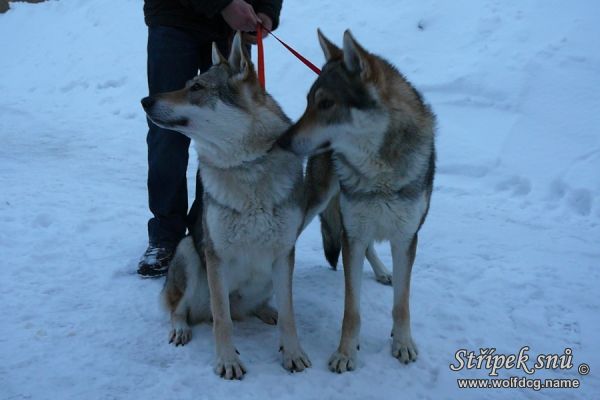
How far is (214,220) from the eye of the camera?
2.21 metres

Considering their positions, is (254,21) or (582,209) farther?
(582,209)

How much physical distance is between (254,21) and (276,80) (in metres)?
4.36

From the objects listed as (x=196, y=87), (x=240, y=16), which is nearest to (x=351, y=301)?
(x=196, y=87)

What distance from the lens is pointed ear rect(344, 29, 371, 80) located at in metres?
2.09

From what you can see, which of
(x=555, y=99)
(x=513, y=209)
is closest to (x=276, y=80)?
(x=555, y=99)

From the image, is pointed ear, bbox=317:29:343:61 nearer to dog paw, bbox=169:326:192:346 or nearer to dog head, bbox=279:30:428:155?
dog head, bbox=279:30:428:155

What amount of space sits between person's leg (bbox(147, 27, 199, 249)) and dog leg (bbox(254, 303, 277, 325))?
818mm

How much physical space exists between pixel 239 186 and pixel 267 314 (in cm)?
85

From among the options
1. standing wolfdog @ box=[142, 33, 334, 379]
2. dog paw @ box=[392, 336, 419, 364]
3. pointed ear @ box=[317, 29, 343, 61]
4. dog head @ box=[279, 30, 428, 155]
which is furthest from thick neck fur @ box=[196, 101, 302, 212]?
dog paw @ box=[392, 336, 419, 364]

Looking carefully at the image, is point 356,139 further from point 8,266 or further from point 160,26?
point 8,266

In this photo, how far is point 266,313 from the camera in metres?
2.72

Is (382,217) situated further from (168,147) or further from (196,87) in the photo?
(168,147)

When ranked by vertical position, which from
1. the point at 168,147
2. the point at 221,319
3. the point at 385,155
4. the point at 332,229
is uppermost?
the point at 385,155

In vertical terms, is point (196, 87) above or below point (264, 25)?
below
